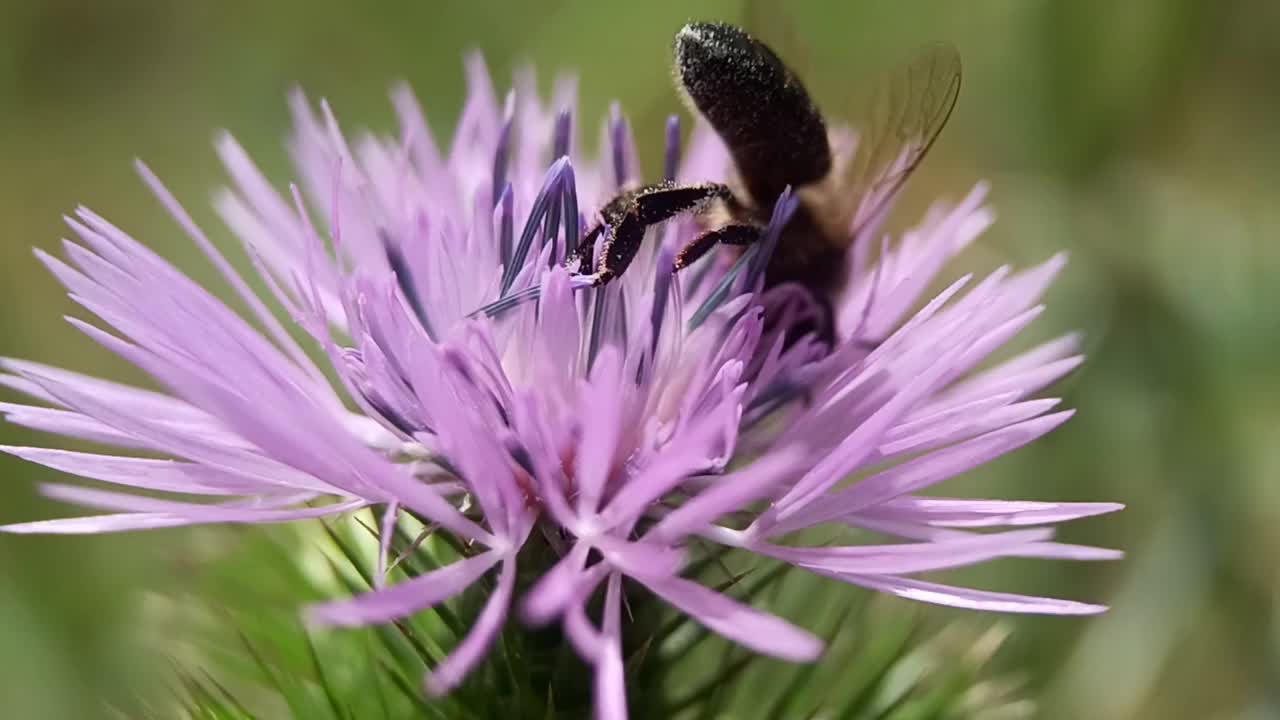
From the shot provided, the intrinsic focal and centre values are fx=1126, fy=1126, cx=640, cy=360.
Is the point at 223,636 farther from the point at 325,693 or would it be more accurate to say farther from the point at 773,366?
the point at 773,366

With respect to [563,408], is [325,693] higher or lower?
lower

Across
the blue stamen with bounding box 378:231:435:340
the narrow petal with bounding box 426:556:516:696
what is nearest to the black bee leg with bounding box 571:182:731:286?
the blue stamen with bounding box 378:231:435:340

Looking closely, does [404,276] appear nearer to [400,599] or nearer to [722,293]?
[722,293]

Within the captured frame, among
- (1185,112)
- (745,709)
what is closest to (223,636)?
(745,709)

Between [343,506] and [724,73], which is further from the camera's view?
[724,73]

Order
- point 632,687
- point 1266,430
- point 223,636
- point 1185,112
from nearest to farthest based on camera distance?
point 632,687 < point 223,636 < point 1266,430 < point 1185,112

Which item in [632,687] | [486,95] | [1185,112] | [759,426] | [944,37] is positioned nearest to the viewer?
[632,687]

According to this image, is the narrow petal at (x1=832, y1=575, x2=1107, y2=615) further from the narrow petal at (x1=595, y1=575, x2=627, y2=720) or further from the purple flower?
the narrow petal at (x1=595, y1=575, x2=627, y2=720)
